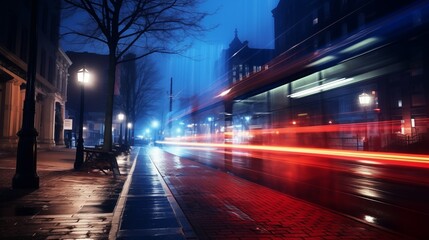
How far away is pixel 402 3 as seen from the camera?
720 cm

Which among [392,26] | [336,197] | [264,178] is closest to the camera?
[392,26]

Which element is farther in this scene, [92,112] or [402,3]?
[92,112]

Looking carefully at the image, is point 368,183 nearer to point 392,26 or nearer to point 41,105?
point 392,26

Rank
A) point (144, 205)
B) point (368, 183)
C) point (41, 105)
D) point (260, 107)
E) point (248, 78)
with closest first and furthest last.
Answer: point (144, 205)
point (368, 183)
point (260, 107)
point (248, 78)
point (41, 105)

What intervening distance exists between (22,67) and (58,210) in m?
18.6

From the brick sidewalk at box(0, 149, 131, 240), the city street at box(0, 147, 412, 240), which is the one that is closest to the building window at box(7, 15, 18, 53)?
the brick sidewalk at box(0, 149, 131, 240)

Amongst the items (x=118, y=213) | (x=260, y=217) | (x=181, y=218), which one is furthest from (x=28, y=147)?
(x=260, y=217)

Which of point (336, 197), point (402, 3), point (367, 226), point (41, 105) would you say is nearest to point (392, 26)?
point (402, 3)

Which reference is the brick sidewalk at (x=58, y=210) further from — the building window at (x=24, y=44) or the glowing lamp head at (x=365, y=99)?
the building window at (x=24, y=44)

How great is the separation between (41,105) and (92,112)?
42006mm

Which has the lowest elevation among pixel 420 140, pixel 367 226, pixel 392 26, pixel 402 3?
pixel 367 226

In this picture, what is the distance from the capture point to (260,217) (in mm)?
7574

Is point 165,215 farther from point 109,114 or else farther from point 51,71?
point 51,71

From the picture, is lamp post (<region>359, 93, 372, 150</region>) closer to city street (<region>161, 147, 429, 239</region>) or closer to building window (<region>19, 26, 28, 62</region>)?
city street (<region>161, 147, 429, 239</region>)
